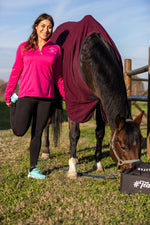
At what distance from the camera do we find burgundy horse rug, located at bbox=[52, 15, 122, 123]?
3490 millimetres

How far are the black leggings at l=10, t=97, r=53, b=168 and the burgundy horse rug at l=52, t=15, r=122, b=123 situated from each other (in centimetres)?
39

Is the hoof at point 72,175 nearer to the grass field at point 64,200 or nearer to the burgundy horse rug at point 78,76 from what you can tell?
the grass field at point 64,200

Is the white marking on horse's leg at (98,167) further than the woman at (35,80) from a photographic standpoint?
Yes

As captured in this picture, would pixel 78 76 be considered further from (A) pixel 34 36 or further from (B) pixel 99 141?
(B) pixel 99 141

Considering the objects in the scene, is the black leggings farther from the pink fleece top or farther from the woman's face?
the woman's face

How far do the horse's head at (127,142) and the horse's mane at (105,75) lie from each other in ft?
0.68

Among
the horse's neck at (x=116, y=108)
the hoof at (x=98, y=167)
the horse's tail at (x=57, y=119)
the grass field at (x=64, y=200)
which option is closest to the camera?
the grass field at (x=64, y=200)

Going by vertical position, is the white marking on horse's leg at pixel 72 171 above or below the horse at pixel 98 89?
below

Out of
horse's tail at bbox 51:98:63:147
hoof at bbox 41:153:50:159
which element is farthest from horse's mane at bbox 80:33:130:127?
hoof at bbox 41:153:50:159

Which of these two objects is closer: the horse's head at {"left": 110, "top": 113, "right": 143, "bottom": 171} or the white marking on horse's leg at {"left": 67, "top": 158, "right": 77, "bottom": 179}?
the horse's head at {"left": 110, "top": 113, "right": 143, "bottom": 171}

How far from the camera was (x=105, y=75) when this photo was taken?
306cm

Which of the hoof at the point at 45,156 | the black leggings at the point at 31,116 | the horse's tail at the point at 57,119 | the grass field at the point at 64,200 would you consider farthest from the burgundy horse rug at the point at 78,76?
the hoof at the point at 45,156

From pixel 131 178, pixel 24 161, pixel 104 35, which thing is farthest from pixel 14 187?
pixel 104 35

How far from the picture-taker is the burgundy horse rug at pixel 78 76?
137 inches
